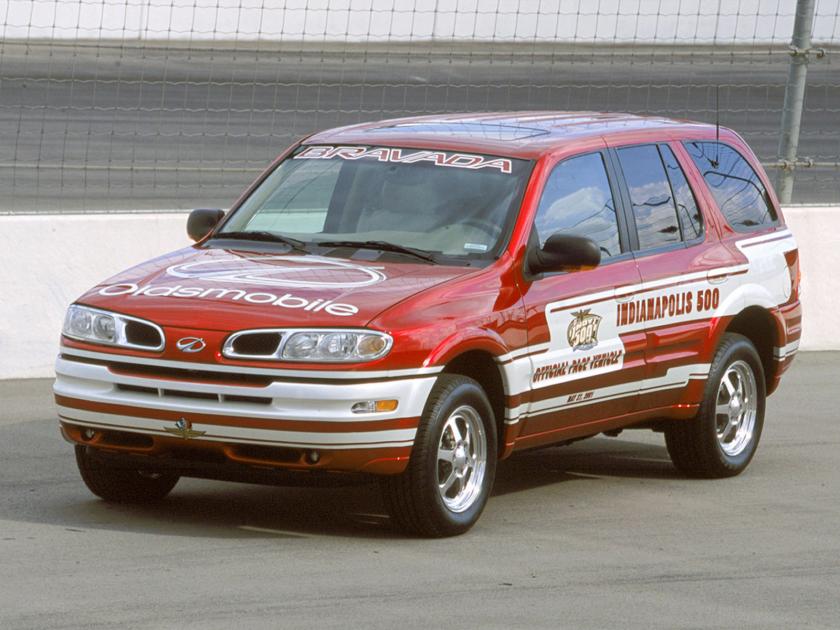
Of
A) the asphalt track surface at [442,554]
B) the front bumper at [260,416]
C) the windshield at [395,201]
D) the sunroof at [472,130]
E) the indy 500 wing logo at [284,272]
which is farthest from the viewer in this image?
the sunroof at [472,130]

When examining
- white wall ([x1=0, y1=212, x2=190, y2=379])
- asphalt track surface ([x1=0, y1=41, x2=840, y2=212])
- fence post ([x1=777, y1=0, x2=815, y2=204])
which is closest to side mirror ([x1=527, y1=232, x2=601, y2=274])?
white wall ([x1=0, y1=212, x2=190, y2=379])

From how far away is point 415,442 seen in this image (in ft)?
24.4

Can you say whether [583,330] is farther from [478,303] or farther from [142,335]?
[142,335]

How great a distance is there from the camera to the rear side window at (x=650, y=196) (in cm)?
888

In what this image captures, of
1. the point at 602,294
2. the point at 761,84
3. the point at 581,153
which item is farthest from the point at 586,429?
the point at 761,84

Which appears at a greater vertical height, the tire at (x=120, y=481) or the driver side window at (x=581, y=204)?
the driver side window at (x=581, y=204)

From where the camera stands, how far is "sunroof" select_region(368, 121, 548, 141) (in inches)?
345

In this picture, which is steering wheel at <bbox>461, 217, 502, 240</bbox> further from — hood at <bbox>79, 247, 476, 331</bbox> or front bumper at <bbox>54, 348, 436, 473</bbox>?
front bumper at <bbox>54, 348, 436, 473</bbox>

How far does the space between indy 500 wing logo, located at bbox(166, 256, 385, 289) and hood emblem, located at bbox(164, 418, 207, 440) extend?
0.63 meters

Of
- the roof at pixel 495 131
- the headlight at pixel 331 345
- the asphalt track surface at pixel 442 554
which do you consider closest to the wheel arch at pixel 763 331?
the asphalt track surface at pixel 442 554

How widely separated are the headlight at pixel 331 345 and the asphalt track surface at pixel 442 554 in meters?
0.75

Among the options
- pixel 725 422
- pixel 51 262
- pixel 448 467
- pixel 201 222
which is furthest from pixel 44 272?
pixel 448 467

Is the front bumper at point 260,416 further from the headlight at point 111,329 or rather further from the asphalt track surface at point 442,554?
the asphalt track surface at point 442,554

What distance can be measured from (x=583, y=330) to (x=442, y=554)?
1.37 meters
